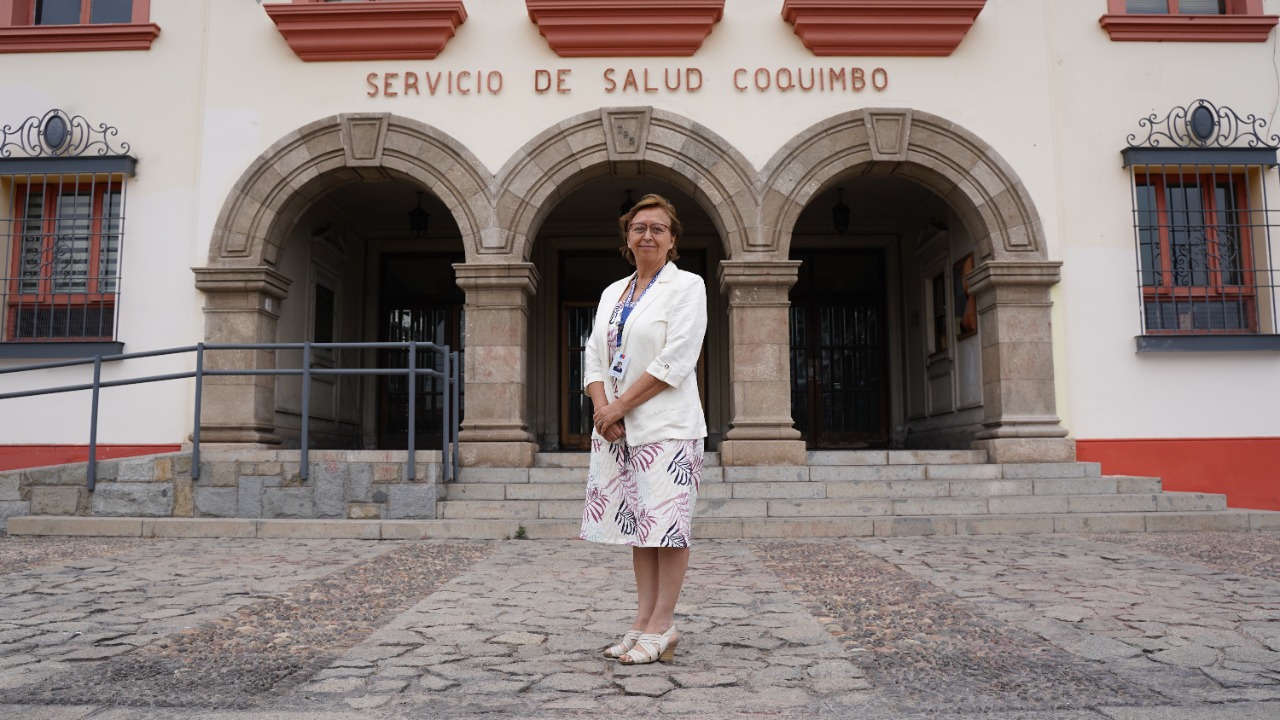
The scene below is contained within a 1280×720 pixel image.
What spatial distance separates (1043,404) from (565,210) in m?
6.29

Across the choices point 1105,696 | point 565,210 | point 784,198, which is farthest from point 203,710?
point 565,210

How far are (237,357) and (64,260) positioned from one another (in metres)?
2.26

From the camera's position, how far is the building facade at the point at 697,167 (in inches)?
364

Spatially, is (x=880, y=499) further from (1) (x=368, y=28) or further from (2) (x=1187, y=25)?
(1) (x=368, y=28)

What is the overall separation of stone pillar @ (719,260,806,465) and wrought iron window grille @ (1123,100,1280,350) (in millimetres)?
3521

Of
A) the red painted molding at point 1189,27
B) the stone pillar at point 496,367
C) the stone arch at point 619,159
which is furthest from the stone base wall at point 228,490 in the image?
the red painted molding at point 1189,27

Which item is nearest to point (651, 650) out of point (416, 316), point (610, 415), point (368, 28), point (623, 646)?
point (623, 646)

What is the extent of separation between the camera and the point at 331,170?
9703mm

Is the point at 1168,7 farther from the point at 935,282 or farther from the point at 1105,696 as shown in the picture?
the point at 1105,696

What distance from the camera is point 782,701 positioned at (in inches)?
108

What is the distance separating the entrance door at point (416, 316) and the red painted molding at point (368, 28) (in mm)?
3965

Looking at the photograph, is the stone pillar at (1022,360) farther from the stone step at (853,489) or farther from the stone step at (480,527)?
the stone step at (480,527)

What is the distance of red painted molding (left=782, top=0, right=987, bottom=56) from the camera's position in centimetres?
949

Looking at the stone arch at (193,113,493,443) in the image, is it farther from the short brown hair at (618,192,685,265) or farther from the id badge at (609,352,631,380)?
the id badge at (609,352,631,380)
